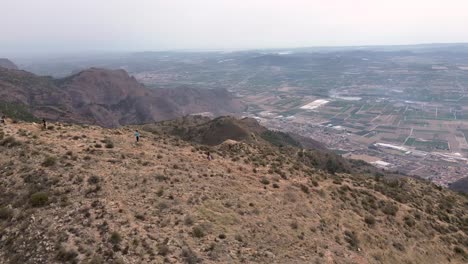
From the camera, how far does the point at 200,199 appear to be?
2150 centimetres

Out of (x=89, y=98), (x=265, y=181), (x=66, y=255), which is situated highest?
(x=66, y=255)

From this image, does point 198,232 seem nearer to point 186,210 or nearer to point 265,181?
point 186,210

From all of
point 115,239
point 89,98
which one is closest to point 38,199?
point 115,239

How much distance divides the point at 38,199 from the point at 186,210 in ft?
26.5

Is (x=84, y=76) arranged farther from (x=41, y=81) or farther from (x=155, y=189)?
(x=155, y=189)

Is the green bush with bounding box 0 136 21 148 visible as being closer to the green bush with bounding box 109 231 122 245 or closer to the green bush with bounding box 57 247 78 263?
the green bush with bounding box 57 247 78 263

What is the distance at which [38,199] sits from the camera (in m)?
18.6

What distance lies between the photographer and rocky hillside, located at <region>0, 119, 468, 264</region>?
635 inches

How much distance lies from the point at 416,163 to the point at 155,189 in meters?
117

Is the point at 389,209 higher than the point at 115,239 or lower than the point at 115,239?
lower

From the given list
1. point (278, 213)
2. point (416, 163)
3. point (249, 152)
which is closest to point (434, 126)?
point (416, 163)

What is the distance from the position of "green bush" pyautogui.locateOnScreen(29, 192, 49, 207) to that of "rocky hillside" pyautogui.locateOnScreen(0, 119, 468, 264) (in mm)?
70

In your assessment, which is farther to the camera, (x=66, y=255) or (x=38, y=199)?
(x=38, y=199)

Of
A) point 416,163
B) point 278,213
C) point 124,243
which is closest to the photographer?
point 124,243
